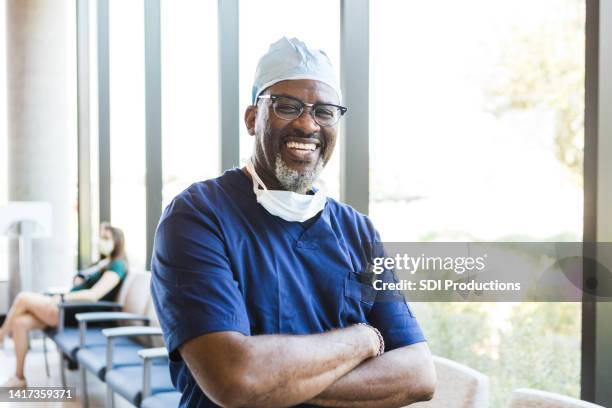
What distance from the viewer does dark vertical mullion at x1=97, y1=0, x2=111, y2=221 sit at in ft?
23.0

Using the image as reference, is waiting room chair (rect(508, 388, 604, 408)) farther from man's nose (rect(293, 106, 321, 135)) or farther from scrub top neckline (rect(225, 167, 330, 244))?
man's nose (rect(293, 106, 321, 135))

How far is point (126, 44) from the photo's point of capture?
700cm

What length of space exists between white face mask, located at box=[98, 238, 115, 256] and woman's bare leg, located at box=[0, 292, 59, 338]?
566mm

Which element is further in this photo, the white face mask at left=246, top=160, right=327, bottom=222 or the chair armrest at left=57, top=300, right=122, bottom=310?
the chair armrest at left=57, top=300, right=122, bottom=310

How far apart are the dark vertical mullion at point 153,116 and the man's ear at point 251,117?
12.5ft

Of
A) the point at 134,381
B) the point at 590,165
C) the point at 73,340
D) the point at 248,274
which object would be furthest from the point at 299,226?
the point at 73,340

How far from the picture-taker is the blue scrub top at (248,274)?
1.31 metres

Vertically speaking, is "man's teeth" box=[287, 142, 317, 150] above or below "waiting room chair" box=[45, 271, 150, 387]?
above

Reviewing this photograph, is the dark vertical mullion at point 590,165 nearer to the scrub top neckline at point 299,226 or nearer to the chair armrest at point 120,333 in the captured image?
the scrub top neckline at point 299,226

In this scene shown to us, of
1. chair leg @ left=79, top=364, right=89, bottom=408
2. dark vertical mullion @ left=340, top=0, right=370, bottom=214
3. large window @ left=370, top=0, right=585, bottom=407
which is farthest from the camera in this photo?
chair leg @ left=79, top=364, right=89, bottom=408

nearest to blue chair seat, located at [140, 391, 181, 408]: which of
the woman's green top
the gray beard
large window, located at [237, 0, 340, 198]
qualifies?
large window, located at [237, 0, 340, 198]

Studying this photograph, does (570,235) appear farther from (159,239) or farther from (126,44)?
(126,44)

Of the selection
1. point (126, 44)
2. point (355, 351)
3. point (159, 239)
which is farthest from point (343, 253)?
point (126, 44)

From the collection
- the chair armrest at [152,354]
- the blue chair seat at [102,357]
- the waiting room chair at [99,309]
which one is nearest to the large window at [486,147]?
the chair armrest at [152,354]
